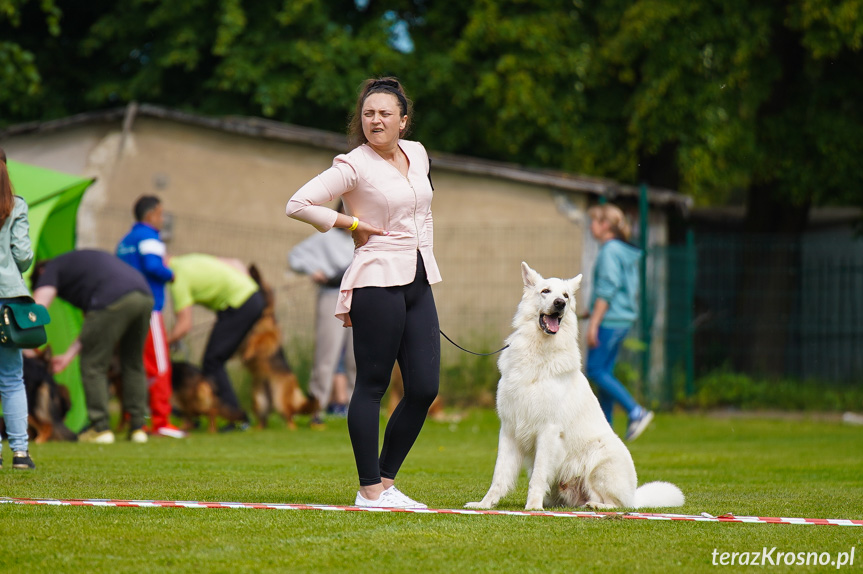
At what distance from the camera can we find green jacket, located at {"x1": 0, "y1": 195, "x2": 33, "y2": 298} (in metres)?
6.66

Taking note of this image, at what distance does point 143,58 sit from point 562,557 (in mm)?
16986

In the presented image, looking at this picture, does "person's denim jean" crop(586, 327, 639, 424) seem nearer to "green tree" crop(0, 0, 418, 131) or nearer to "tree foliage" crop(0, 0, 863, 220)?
"tree foliage" crop(0, 0, 863, 220)

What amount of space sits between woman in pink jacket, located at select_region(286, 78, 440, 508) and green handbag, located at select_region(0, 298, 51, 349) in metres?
2.43

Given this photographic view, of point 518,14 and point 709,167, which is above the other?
point 518,14

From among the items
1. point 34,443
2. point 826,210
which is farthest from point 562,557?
point 826,210

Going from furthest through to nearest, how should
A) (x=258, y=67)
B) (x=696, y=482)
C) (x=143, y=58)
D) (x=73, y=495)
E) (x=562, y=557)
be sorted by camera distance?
(x=143, y=58) < (x=258, y=67) < (x=696, y=482) < (x=73, y=495) < (x=562, y=557)

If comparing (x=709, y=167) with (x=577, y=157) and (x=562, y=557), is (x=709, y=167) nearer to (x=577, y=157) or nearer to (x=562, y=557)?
(x=577, y=157)

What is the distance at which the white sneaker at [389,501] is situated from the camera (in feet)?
17.3

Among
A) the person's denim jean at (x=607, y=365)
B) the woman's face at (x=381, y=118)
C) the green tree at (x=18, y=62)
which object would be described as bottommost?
the person's denim jean at (x=607, y=365)

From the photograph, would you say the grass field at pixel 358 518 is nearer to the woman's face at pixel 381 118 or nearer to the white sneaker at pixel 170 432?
the white sneaker at pixel 170 432

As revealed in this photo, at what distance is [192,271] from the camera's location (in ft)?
35.7

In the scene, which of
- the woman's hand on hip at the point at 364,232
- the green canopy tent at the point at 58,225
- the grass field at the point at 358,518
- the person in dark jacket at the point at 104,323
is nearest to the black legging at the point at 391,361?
the woman's hand on hip at the point at 364,232

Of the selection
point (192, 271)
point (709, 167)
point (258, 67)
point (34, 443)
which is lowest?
point (34, 443)

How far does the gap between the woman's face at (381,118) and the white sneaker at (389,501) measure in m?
1.66
